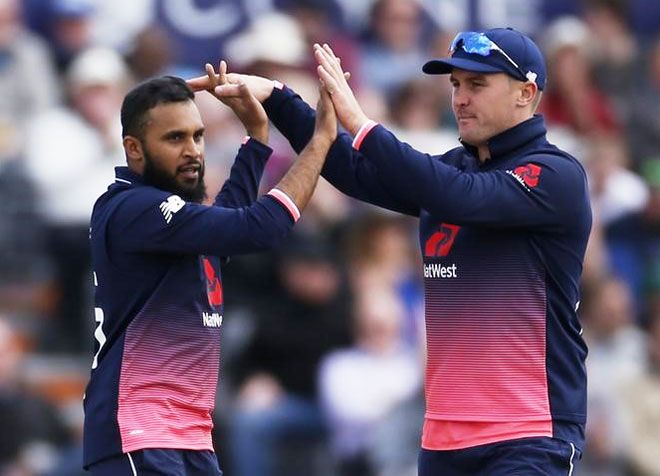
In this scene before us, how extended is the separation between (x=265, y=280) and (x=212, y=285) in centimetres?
454

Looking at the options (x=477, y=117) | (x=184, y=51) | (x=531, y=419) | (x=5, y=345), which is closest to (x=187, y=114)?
(x=477, y=117)

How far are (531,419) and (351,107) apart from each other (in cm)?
135

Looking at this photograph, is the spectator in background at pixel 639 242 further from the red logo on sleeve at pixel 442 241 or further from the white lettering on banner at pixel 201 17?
the red logo on sleeve at pixel 442 241

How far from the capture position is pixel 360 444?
1078 cm

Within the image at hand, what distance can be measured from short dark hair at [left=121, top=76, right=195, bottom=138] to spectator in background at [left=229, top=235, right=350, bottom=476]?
14.4 feet

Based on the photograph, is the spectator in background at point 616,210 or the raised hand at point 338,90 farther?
the spectator in background at point 616,210

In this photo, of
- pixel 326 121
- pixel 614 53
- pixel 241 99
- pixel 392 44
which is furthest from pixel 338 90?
pixel 614 53

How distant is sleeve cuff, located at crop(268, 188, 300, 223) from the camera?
21.1 ft

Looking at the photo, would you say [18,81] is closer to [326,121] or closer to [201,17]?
[201,17]

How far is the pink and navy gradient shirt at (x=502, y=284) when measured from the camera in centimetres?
641

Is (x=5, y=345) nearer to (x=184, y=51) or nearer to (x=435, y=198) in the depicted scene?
(x=184, y=51)

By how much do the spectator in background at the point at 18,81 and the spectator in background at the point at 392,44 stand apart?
2.53 metres

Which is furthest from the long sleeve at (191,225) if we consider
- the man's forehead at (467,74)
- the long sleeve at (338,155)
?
the man's forehead at (467,74)

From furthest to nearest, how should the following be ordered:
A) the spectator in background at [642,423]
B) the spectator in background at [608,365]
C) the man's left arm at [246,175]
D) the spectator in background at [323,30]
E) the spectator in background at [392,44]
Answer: the spectator in background at [392,44] < the spectator in background at [323,30] < the spectator in background at [642,423] < the spectator in background at [608,365] < the man's left arm at [246,175]
